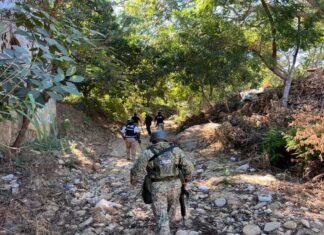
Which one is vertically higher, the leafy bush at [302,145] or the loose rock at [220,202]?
the leafy bush at [302,145]

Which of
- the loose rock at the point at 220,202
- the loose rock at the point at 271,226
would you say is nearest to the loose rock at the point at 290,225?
the loose rock at the point at 271,226

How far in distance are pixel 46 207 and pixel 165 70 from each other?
13.1 m

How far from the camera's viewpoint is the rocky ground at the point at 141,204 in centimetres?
541

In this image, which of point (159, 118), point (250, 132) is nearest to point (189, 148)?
point (250, 132)

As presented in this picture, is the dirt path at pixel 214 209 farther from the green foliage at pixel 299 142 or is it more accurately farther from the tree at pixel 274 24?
the tree at pixel 274 24

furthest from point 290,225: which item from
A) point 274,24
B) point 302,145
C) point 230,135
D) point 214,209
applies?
point 274,24

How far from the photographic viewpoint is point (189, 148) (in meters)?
12.3

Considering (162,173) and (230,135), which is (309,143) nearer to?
(230,135)

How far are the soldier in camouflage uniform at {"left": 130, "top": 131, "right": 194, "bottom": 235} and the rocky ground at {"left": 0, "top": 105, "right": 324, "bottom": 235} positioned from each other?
2.65 feet

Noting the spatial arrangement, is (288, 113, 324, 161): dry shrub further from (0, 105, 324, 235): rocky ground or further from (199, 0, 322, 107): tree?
(199, 0, 322, 107): tree

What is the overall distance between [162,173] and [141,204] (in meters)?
2.22

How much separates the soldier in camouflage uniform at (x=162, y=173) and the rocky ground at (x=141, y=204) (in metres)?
0.81

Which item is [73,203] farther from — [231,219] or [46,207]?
[231,219]

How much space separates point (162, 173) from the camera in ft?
15.2
